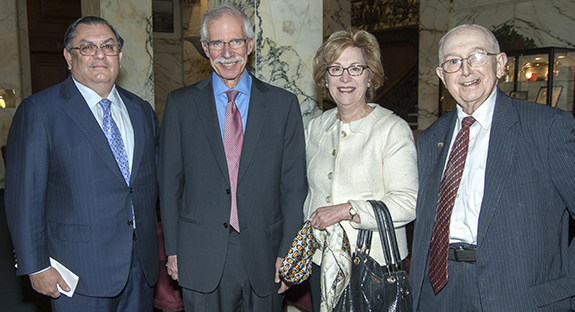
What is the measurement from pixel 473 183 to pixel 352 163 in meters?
0.60

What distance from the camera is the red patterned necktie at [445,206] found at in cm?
194

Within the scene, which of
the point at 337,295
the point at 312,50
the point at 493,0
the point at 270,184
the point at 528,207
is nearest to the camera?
the point at 528,207

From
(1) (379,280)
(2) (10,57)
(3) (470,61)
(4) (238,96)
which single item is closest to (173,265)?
(4) (238,96)

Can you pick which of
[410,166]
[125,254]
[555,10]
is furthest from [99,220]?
[555,10]

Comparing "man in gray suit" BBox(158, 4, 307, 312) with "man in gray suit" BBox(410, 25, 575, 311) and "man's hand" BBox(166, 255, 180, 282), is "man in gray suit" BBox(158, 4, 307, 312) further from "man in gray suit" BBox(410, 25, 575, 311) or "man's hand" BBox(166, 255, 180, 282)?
"man in gray suit" BBox(410, 25, 575, 311)

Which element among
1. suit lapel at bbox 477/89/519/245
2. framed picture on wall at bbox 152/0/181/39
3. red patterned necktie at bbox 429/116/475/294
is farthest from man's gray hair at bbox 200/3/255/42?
framed picture on wall at bbox 152/0/181/39

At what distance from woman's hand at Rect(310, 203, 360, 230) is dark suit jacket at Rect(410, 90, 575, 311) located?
60 centimetres

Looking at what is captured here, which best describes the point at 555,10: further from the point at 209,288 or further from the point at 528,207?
the point at 209,288

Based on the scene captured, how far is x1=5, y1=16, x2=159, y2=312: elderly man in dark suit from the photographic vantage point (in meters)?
2.12

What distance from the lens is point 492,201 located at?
1789 mm

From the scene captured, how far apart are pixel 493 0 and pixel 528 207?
6839mm

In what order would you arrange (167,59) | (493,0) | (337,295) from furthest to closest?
(167,59), (493,0), (337,295)

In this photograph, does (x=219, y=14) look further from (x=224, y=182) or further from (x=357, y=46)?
(x=224, y=182)

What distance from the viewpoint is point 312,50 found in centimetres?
352
